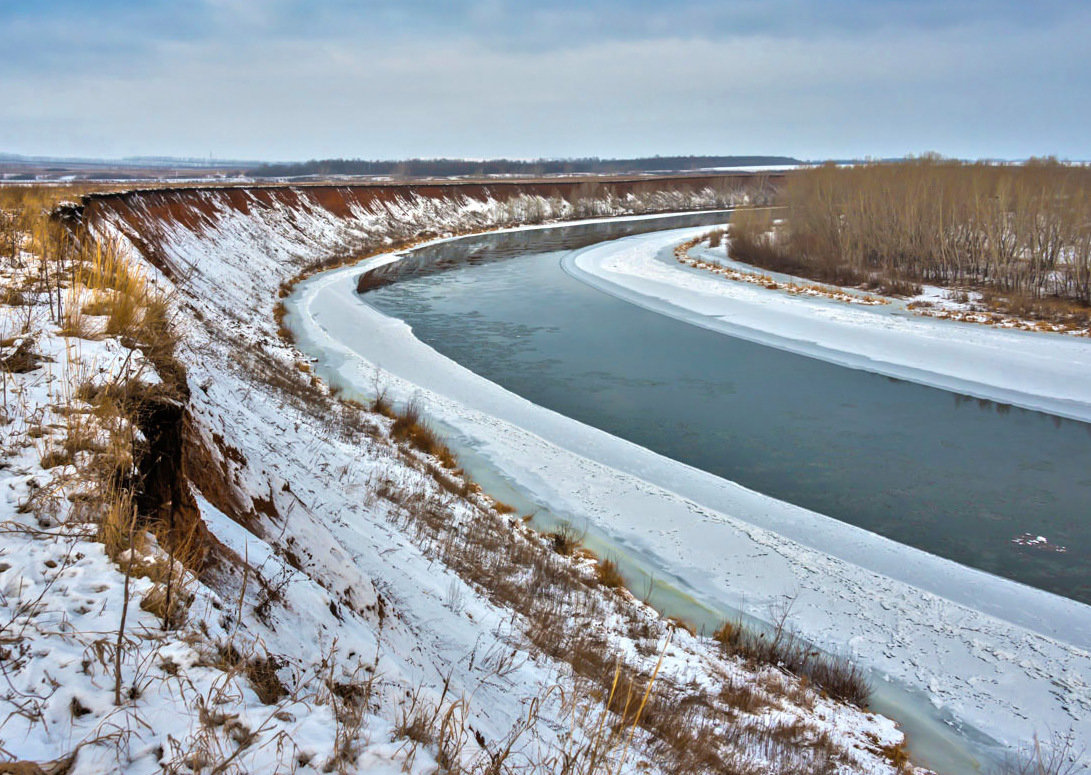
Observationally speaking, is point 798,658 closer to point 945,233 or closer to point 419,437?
point 419,437

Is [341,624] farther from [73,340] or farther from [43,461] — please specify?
[73,340]

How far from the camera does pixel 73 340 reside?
5.14 metres

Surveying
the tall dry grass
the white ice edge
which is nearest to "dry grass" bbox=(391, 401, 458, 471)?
the white ice edge

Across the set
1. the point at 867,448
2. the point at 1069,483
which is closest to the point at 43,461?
the point at 867,448

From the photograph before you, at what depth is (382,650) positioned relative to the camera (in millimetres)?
3715

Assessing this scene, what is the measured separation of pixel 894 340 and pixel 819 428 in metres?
8.70

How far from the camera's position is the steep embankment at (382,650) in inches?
93.9

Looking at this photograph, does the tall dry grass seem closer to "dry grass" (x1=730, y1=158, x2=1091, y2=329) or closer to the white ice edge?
"dry grass" (x1=730, y1=158, x2=1091, y2=329)

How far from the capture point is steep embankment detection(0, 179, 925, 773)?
2.38 m

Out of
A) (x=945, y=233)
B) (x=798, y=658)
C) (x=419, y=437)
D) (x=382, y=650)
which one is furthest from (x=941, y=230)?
(x=382, y=650)

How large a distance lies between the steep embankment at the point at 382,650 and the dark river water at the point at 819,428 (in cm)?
408

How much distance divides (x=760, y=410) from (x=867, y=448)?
236cm

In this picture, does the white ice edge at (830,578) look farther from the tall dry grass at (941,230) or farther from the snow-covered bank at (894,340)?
the tall dry grass at (941,230)

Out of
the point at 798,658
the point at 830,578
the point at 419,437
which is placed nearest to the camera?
the point at 798,658
